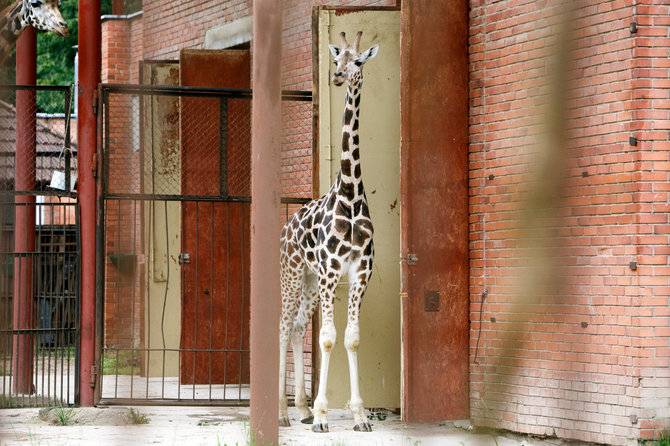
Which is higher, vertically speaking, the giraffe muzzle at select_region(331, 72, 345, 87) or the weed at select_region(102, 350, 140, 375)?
the giraffe muzzle at select_region(331, 72, 345, 87)

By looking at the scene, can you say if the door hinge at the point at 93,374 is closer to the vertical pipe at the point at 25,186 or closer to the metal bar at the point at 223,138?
the vertical pipe at the point at 25,186

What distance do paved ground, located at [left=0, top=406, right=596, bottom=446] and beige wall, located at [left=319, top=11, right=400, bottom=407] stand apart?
0.52 meters

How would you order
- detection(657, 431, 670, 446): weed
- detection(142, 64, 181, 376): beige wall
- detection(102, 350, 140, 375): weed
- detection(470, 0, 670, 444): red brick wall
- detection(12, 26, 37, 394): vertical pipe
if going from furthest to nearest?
1. detection(102, 350, 140, 375): weed
2. detection(142, 64, 181, 376): beige wall
3. detection(12, 26, 37, 394): vertical pipe
4. detection(657, 431, 670, 446): weed
5. detection(470, 0, 670, 444): red brick wall

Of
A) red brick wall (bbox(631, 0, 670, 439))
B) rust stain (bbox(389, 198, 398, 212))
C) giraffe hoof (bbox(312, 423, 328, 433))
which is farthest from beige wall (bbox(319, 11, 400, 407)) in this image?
red brick wall (bbox(631, 0, 670, 439))

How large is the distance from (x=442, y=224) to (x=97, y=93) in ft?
8.94

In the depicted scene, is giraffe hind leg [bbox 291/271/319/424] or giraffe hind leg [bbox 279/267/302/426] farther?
giraffe hind leg [bbox 279/267/302/426]

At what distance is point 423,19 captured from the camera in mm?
7012

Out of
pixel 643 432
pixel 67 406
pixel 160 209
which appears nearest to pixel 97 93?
pixel 67 406

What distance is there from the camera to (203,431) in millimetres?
6617

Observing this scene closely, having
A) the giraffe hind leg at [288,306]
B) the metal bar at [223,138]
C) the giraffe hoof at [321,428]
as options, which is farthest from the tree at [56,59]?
the giraffe hoof at [321,428]

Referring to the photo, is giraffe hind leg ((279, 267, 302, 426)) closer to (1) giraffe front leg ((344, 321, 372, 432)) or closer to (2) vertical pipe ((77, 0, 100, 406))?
(1) giraffe front leg ((344, 321, 372, 432))

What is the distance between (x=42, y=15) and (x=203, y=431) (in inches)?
140

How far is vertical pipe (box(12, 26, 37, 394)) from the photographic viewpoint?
27.1 ft

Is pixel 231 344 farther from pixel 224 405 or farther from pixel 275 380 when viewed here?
pixel 275 380
